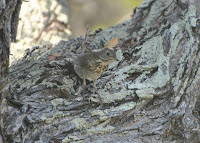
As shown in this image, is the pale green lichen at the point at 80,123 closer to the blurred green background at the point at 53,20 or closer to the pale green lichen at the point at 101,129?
the pale green lichen at the point at 101,129

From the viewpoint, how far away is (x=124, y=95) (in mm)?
3189

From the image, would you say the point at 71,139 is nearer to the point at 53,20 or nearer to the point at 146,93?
the point at 146,93

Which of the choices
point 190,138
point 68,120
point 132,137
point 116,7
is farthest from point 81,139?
point 116,7

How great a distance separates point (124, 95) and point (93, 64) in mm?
704

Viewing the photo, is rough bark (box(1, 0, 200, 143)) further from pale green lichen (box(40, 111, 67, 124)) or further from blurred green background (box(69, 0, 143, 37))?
blurred green background (box(69, 0, 143, 37))

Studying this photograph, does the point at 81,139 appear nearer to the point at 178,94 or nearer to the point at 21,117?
the point at 21,117

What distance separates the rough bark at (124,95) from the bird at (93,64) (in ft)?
0.24

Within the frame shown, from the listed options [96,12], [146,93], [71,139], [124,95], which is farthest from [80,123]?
[96,12]

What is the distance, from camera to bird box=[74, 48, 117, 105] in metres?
3.62

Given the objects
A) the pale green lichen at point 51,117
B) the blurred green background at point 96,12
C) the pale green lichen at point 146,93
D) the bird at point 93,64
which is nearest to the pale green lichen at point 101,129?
the pale green lichen at point 51,117

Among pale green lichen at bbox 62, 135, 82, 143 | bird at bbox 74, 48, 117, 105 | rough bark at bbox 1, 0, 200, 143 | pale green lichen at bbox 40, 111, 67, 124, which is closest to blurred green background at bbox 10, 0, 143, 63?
bird at bbox 74, 48, 117, 105

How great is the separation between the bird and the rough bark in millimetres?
74

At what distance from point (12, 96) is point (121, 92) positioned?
107 centimetres

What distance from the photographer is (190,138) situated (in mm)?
3064
